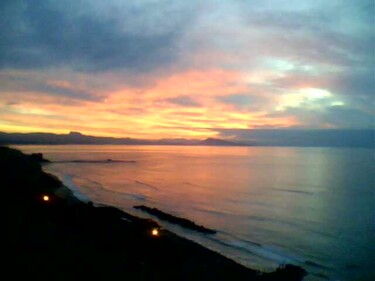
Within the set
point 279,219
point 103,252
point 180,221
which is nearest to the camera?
point 103,252

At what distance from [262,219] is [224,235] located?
10.5 metres

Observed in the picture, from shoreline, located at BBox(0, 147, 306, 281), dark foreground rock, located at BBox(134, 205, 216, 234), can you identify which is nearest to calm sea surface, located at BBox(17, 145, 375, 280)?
dark foreground rock, located at BBox(134, 205, 216, 234)

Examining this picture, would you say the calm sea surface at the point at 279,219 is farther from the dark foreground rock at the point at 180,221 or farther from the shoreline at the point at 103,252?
the shoreline at the point at 103,252

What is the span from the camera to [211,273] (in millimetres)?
18344

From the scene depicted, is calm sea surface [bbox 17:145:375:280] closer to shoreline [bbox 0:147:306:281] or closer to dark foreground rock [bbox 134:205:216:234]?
dark foreground rock [bbox 134:205:216:234]

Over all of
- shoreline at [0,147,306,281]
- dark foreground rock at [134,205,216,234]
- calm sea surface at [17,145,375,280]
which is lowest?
calm sea surface at [17,145,375,280]

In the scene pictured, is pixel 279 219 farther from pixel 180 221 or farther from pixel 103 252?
pixel 103 252

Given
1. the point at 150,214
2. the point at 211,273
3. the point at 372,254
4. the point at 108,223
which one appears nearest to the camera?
the point at 211,273

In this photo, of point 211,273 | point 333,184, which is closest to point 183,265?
point 211,273

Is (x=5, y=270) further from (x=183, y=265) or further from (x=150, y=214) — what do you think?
(x=150, y=214)

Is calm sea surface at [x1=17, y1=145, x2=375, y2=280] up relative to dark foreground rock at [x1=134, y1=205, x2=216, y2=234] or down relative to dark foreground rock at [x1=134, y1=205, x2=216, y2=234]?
down

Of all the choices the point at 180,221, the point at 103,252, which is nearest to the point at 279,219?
the point at 180,221

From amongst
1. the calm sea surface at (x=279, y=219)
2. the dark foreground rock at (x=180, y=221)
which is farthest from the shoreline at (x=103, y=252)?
the dark foreground rock at (x=180, y=221)

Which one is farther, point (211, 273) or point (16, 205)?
point (16, 205)
